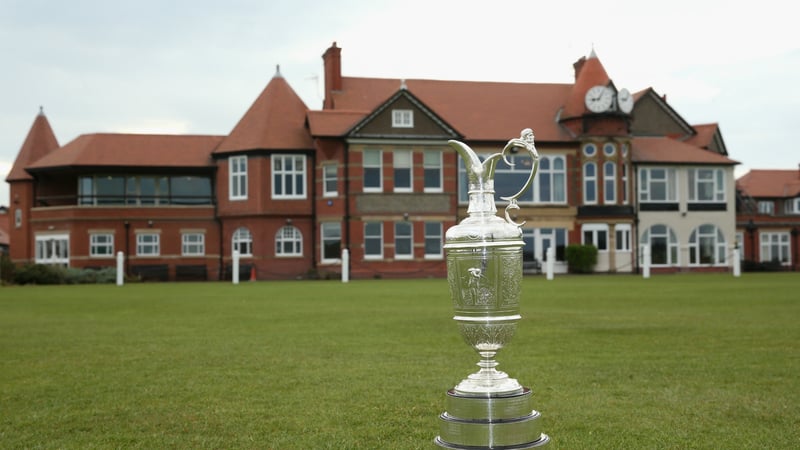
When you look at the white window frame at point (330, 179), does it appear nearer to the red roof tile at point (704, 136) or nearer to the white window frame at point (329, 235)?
the white window frame at point (329, 235)

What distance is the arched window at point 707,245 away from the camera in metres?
48.6

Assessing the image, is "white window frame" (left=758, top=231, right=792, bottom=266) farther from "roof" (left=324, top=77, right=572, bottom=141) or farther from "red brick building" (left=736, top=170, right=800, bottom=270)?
"roof" (left=324, top=77, right=572, bottom=141)

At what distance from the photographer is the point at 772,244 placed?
56531mm

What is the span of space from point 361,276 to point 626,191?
47.9 ft

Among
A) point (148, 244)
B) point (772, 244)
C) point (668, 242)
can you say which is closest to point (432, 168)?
point (668, 242)

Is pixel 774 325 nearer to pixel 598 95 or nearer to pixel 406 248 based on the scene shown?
pixel 406 248

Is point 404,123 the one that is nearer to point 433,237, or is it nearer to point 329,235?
point 433,237

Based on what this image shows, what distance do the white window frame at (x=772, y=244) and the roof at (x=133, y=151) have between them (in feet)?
108

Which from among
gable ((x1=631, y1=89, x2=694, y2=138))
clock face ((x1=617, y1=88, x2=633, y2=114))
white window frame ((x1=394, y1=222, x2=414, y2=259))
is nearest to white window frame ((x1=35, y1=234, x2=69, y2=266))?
white window frame ((x1=394, y1=222, x2=414, y2=259))

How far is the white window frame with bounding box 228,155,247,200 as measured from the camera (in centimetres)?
4444

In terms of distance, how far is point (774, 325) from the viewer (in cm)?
1521

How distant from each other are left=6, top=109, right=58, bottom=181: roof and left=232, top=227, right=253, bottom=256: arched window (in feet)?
42.8

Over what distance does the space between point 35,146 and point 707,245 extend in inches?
1443

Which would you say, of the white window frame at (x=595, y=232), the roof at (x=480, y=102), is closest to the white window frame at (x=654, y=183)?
the white window frame at (x=595, y=232)
